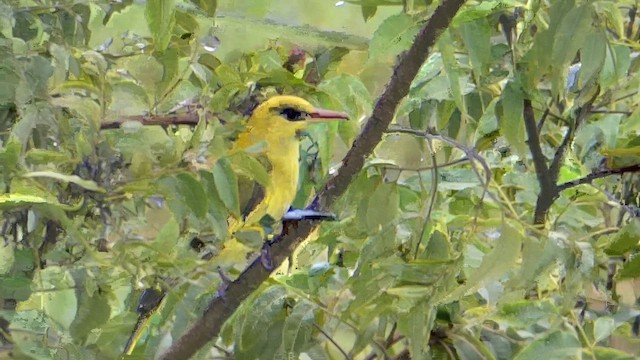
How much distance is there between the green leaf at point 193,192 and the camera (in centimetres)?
39

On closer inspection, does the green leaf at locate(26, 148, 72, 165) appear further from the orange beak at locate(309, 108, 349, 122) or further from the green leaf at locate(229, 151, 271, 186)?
the orange beak at locate(309, 108, 349, 122)

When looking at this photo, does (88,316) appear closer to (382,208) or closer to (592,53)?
(382,208)

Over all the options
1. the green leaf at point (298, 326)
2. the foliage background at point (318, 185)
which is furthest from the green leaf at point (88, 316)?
the green leaf at point (298, 326)

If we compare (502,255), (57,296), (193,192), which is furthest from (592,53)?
(57,296)

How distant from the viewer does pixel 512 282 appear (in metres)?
0.44

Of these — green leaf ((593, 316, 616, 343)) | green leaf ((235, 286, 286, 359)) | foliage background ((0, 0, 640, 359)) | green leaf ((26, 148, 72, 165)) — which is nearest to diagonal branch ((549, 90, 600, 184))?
foliage background ((0, 0, 640, 359))

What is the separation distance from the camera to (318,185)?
573 millimetres

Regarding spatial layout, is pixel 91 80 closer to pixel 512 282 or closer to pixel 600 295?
pixel 512 282

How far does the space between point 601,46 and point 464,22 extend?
0.24 ft

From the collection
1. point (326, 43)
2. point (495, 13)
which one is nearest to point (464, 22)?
point (495, 13)

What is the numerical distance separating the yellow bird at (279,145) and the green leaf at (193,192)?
16 centimetres

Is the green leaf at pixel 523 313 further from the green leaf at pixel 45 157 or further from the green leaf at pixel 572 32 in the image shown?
the green leaf at pixel 45 157

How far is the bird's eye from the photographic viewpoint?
2.05ft

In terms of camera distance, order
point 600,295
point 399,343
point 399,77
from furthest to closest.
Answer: point 600,295 → point 399,343 → point 399,77
